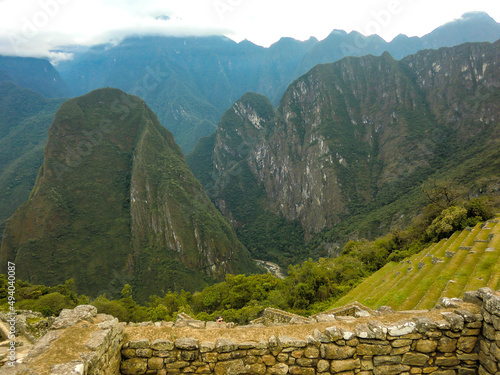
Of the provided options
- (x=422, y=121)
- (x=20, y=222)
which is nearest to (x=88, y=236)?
(x=20, y=222)

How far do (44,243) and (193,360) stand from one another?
83740 mm

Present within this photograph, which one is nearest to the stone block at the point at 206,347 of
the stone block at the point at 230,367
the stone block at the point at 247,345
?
the stone block at the point at 230,367

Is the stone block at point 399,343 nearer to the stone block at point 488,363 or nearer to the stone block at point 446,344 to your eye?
the stone block at point 446,344

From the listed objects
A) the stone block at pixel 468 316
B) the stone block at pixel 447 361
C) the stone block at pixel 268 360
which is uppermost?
the stone block at pixel 468 316

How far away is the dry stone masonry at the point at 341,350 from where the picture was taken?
498cm

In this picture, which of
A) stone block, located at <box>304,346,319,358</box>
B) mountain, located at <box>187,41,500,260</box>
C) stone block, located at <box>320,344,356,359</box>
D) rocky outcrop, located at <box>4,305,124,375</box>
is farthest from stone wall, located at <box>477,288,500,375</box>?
mountain, located at <box>187,41,500,260</box>

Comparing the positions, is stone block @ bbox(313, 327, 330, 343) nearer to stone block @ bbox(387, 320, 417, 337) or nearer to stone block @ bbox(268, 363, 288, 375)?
stone block @ bbox(268, 363, 288, 375)

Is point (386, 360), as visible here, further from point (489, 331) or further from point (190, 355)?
point (190, 355)

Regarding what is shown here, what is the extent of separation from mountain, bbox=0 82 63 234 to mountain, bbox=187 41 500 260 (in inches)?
3793

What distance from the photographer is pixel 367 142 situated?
145625 millimetres

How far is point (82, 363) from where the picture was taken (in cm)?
411

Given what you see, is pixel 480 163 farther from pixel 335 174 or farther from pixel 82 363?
pixel 82 363

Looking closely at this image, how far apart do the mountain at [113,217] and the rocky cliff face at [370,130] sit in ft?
224

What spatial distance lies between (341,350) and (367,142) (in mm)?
158307
